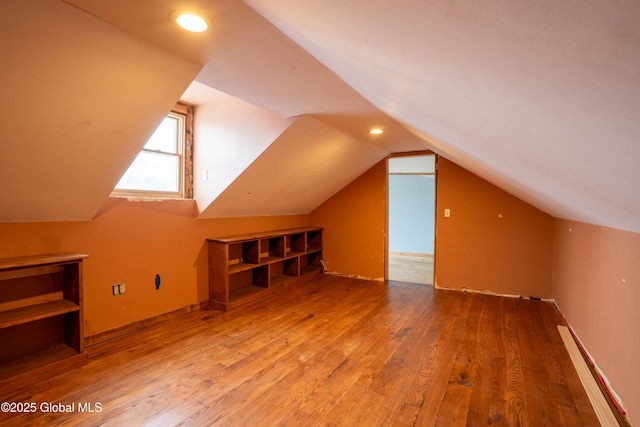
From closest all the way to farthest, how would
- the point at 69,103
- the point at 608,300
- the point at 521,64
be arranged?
the point at 521,64 < the point at 69,103 < the point at 608,300

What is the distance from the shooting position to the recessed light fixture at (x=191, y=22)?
1.42 m

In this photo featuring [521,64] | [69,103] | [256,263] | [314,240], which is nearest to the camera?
[521,64]

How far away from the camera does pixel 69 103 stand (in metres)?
1.75

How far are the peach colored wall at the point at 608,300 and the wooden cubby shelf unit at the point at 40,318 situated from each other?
11.8ft

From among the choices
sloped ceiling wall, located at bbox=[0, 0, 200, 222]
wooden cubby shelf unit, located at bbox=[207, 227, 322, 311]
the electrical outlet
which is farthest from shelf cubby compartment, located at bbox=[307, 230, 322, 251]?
sloped ceiling wall, located at bbox=[0, 0, 200, 222]

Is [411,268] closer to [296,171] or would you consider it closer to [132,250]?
[296,171]

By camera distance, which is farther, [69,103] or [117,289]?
[117,289]

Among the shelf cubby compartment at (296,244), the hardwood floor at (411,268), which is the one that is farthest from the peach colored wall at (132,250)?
the hardwood floor at (411,268)

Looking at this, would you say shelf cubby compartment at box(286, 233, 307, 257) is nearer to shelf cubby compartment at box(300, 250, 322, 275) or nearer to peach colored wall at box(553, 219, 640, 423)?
shelf cubby compartment at box(300, 250, 322, 275)

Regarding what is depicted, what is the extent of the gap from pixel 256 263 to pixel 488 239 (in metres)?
3.20

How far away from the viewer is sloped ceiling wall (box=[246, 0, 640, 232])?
0.43 metres

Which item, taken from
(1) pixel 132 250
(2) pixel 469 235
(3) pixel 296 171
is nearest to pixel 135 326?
(1) pixel 132 250

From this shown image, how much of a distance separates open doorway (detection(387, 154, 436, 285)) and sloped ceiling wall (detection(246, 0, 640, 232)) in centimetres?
553

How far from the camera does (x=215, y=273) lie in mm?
3568
